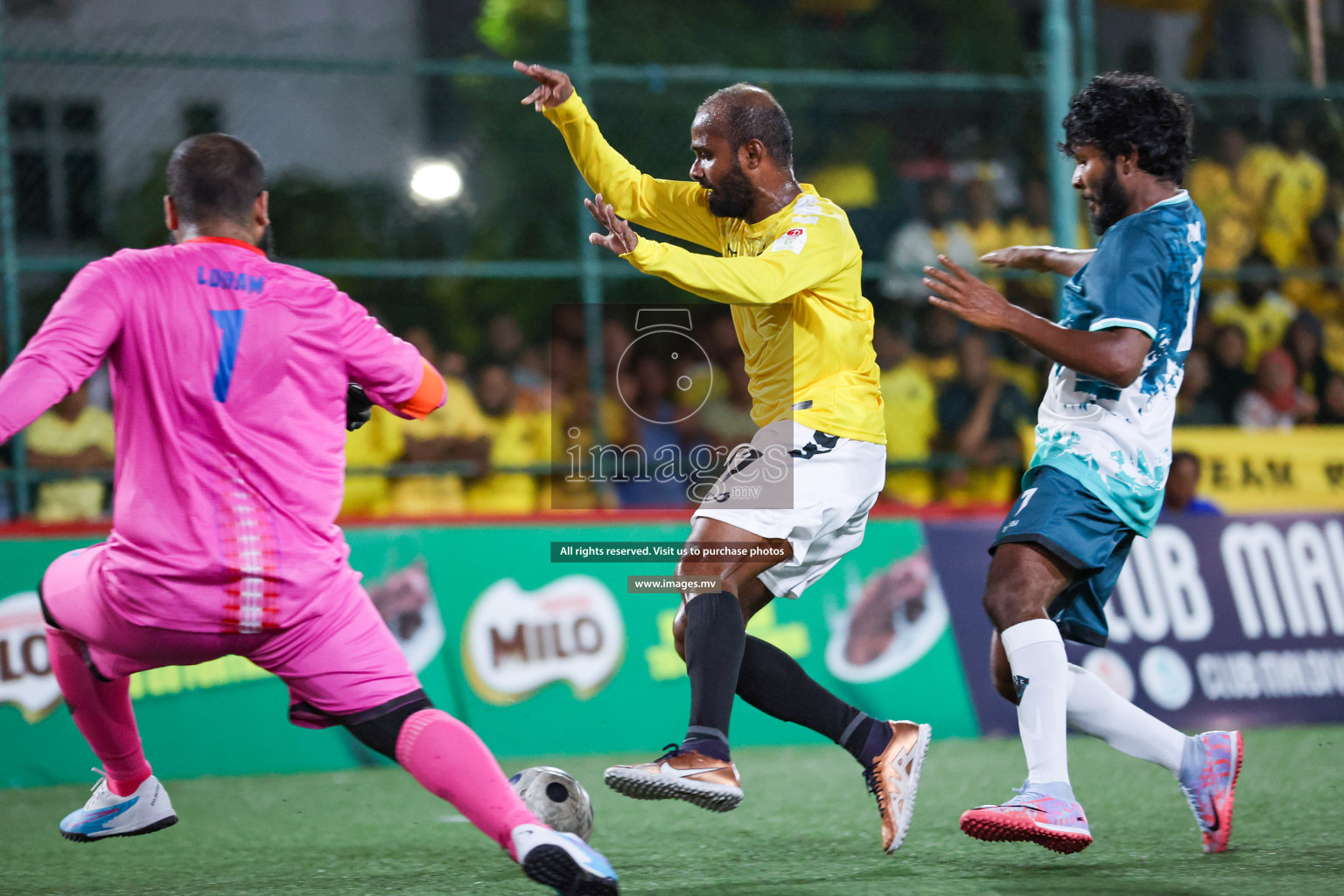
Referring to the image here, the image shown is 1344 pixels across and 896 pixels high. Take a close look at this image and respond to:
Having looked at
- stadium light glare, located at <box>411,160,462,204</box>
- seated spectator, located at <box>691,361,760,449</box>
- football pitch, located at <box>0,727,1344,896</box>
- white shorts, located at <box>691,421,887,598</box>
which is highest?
stadium light glare, located at <box>411,160,462,204</box>

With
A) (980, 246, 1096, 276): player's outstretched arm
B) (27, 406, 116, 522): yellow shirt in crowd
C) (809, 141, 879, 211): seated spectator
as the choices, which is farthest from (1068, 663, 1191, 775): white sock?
(809, 141, 879, 211): seated spectator

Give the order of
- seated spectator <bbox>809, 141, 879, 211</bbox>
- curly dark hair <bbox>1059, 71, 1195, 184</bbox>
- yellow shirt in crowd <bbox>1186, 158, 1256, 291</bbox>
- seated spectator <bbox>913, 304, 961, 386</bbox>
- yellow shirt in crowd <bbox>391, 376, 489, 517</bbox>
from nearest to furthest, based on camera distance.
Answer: curly dark hair <bbox>1059, 71, 1195, 184</bbox>, yellow shirt in crowd <bbox>391, 376, 489, 517</bbox>, seated spectator <bbox>913, 304, 961, 386</bbox>, yellow shirt in crowd <bbox>1186, 158, 1256, 291</bbox>, seated spectator <bbox>809, 141, 879, 211</bbox>

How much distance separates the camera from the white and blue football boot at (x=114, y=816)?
392 cm

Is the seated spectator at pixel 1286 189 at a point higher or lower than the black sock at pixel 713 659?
higher

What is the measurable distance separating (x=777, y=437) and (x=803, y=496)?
0.20m

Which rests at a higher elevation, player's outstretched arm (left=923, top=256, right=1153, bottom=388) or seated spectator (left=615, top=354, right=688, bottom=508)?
player's outstretched arm (left=923, top=256, right=1153, bottom=388)

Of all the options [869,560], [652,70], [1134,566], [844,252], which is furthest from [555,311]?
[844,252]

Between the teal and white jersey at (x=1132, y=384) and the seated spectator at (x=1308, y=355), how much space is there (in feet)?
23.9

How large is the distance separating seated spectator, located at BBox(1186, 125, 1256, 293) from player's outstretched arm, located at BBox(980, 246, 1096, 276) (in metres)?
6.50

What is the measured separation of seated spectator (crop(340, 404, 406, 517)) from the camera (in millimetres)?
8773

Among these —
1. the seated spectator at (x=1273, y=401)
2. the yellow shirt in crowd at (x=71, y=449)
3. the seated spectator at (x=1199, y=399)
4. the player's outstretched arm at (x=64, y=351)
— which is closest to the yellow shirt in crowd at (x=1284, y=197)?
the seated spectator at (x=1273, y=401)

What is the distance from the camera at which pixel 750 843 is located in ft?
15.9

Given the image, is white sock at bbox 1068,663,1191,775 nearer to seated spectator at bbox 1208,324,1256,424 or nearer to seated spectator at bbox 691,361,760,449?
seated spectator at bbox 691,361,760,449

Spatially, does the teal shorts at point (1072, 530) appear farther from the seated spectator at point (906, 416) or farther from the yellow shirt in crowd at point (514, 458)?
the seated spectator at point (906, 416)
